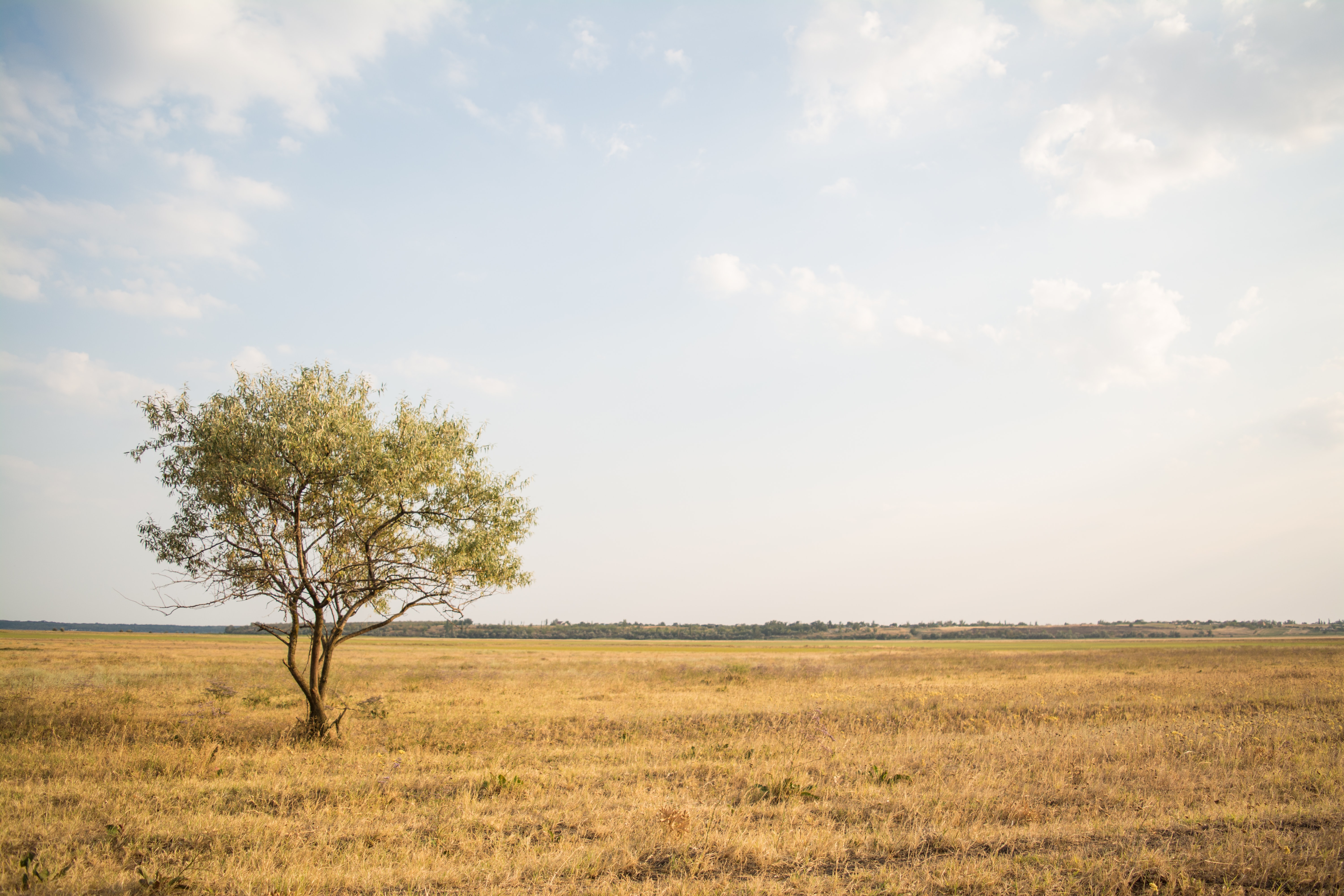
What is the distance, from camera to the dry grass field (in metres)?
8.09

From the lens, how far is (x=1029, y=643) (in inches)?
5723

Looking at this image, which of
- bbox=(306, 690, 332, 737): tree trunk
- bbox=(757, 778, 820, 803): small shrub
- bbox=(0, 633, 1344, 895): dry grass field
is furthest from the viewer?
bbox=(306, 690, 332, 737): tree trunk

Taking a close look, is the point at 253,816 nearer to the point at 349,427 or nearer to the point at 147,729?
the point at 349,427

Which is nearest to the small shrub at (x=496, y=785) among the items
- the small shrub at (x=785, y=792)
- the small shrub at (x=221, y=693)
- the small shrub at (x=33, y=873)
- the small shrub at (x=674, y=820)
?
the small shrub at (x=674, y=820)

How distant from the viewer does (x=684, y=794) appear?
40.1 ft

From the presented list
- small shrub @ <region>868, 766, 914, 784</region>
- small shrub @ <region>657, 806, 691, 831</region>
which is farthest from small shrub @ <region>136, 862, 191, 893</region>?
small shrub @ <region>868, 766, 914, 784</region>

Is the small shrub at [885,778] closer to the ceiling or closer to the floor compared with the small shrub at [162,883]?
closer to the floor

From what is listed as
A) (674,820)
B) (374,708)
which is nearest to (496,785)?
(674,820)

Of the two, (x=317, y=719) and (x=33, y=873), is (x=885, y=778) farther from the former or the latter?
(x=317, y=719)

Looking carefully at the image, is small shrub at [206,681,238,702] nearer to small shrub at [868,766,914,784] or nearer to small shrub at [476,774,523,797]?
small shrub at [476,774,523,797]

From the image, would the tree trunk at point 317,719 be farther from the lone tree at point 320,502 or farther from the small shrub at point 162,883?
the small shrub at point 162,883

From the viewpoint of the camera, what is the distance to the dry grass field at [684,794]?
8.09m

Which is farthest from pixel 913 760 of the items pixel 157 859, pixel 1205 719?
pixel 157 859

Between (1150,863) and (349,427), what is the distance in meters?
17.9
